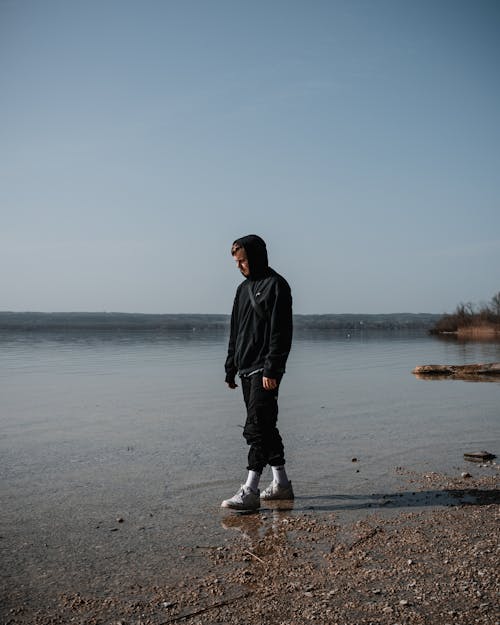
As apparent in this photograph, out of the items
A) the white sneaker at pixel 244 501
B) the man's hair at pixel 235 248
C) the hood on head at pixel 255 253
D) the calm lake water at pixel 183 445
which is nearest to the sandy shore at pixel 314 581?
the white sneaker at pixel 244 501

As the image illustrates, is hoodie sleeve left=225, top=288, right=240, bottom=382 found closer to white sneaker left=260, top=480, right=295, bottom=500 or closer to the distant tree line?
white sneaker left=260, top=480, right=295, bottom=500

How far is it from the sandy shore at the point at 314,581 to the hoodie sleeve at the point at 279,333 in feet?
3.85

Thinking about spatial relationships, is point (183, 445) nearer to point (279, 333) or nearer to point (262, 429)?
point (262, 429)

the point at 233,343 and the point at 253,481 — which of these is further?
the point at 233,343

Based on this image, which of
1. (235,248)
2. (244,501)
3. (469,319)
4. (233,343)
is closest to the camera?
(244,501)

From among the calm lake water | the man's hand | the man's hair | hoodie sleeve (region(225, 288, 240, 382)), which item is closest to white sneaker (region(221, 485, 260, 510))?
the calm lake water

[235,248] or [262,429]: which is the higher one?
[235,248]

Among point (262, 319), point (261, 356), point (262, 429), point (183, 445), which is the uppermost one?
point (262, 319)

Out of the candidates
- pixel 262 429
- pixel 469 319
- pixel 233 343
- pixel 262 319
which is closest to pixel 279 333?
pixel 262 319

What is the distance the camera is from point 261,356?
5000mm

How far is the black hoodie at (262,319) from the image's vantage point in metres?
4.84

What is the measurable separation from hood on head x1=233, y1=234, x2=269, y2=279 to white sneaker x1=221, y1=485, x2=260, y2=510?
1762 mm

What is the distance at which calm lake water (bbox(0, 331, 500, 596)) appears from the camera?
4484mm

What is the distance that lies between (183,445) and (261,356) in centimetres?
240
